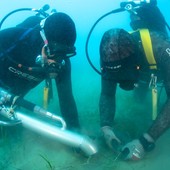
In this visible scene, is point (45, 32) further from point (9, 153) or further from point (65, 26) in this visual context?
point (9, 153)

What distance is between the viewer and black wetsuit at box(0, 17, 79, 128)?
12.1 feet

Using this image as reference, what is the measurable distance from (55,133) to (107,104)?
1.31 meters

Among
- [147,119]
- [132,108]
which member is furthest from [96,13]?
[147,119]

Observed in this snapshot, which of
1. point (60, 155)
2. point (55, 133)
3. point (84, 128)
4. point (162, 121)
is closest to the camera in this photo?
point (55, 133)

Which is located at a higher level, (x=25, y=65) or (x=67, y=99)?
(x=25, y=65)

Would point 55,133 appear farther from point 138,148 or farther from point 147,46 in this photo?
point 147,46

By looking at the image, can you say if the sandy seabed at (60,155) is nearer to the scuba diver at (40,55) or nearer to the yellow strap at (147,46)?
the scuba diver at (40,55)

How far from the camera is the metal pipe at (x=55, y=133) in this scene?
2988 millimetres

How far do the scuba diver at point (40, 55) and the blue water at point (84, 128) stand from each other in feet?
1.89

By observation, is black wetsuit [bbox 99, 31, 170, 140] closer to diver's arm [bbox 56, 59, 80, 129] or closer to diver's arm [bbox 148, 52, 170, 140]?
diver's arm [bbox 148, 52, 170, 140]

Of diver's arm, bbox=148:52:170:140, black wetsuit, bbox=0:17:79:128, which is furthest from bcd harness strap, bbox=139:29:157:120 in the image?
black wetsuit, bbox=0:17:79:128

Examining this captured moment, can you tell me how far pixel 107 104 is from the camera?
4.11 meters

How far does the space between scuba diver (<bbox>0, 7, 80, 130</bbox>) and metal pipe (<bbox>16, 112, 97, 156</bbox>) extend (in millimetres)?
396

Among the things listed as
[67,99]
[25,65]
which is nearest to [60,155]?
[67,99]
